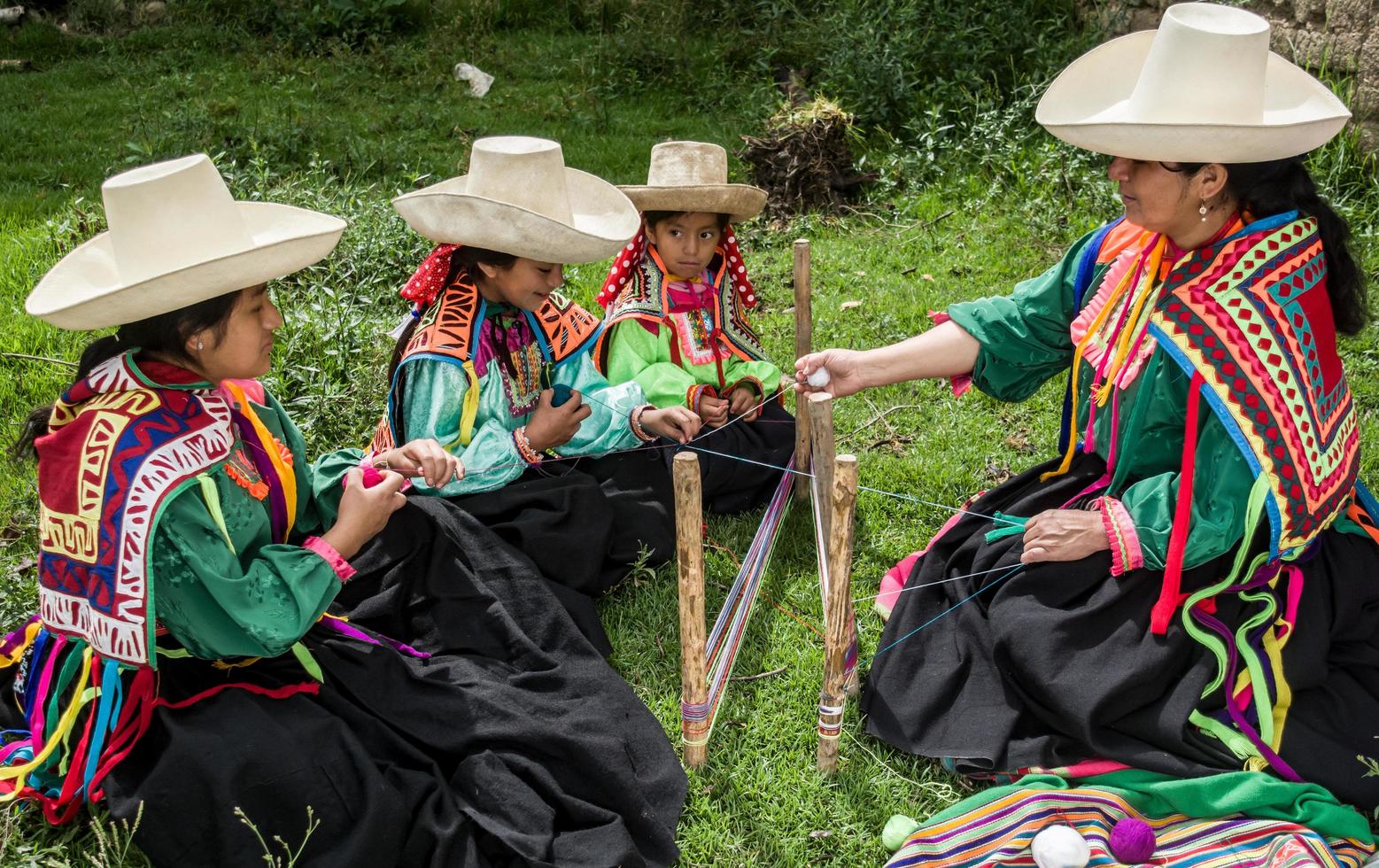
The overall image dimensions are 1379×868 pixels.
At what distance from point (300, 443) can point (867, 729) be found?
181 cm


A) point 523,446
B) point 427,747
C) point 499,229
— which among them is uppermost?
point 499,229

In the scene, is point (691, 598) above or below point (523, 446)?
above

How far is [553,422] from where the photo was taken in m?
3.94

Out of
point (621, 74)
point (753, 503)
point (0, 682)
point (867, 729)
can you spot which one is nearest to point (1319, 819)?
point (867, 729)

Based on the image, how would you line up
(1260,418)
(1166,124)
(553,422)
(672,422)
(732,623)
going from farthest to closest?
(672,422), (553,422), (732,623), (1260,418), (1166,124)

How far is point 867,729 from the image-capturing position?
3.38 m

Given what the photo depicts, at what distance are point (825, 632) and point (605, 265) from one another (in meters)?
3.59

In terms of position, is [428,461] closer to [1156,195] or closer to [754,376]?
[754,376]

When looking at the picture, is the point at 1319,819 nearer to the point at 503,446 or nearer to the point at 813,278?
the point at 503,446

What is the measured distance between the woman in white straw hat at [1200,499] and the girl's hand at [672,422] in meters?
1.14

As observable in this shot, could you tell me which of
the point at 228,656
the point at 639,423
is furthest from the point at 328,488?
the point at 639,423

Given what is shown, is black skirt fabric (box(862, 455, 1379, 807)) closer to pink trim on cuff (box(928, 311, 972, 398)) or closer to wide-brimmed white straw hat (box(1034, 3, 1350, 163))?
pink trim on cuff (box(928, 311, 972, 398))

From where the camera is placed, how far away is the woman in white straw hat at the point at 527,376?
3566mm

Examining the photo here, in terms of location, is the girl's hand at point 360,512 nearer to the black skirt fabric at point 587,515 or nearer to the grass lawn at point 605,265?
the black skirt fabric at point 587,515
